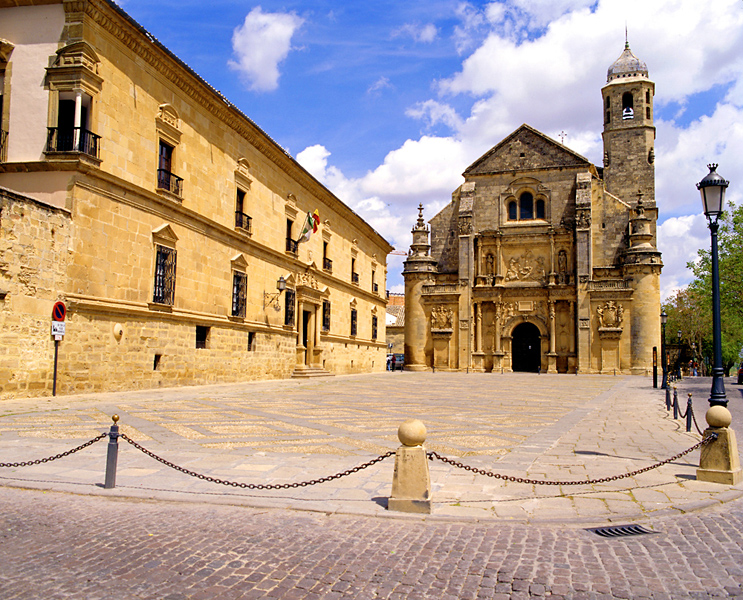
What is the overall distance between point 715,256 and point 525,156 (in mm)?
33424

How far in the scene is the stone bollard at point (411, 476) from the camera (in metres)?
5.10

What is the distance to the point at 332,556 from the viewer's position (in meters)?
4.07

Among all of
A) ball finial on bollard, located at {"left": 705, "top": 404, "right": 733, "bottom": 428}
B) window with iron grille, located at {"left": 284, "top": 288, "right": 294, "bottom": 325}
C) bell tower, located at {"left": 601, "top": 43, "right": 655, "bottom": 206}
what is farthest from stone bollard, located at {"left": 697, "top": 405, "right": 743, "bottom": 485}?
bell tower, located at {"left": 601, "top": 43, "right": 655, "bottom": 206}

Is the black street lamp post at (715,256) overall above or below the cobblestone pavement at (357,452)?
above

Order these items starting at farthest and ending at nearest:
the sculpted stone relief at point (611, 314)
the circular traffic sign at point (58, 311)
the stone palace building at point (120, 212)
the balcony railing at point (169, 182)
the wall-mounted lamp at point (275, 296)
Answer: the sculpted stone relief at point (611, 314)
the wall-mounted lamp at point (275, 296)
the balcony railing at point (169, 182)
the circular traffic sign at point (58, 311)
the stone palace building at point (120, 212)

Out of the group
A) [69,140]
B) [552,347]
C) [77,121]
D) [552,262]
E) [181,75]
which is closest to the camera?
[77,121]

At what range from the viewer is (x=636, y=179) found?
41.8m

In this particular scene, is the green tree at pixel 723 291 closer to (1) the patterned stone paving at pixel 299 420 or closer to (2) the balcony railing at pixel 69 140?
(1) the patterned stone paving at pixel 299 420

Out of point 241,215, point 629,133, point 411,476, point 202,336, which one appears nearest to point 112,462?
point 411,476

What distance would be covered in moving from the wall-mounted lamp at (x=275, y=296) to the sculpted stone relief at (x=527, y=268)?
2005cm

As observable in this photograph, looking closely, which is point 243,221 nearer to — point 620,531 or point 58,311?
A: point 58,311

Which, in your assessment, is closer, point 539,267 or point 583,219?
point 583,219

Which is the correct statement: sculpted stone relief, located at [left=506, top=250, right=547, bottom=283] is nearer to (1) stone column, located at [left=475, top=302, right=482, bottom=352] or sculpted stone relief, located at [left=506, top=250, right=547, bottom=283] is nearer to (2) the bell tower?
(1) stone column, located at [left=475, top=302, right=482, bottom=352]

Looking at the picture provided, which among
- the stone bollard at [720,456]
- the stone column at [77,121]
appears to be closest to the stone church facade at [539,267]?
the stone column at [77,121]
